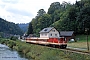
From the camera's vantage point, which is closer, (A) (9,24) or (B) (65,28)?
(B) (65,28)

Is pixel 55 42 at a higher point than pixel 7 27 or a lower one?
lower

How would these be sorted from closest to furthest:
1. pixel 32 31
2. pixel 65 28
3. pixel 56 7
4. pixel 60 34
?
pixel 60 34 → pixel 65 28 → pixel 32 31 → pixel 56 7

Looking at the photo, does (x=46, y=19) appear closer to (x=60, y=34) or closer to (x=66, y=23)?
(x=66, y=23)

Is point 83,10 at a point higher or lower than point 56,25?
higher

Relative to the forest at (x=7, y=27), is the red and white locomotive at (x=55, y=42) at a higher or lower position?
lower

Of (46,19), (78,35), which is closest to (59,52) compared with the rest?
(78,35)

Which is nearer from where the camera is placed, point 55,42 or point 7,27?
point 55,42

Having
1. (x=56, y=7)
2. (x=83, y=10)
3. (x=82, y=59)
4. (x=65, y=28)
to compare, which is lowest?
(x=82, y=59)

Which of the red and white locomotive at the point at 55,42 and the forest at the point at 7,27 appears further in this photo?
the forest at the point at 7,27

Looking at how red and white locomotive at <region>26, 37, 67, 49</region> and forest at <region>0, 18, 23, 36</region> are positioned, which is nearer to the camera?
red and white locomotive at <region>26, 37, 67, 49</region>

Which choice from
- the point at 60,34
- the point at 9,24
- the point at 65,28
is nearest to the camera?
the point at 60,34

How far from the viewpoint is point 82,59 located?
61.6 ft

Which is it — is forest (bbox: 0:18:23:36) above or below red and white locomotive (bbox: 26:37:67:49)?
above

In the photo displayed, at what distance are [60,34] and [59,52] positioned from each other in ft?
141
